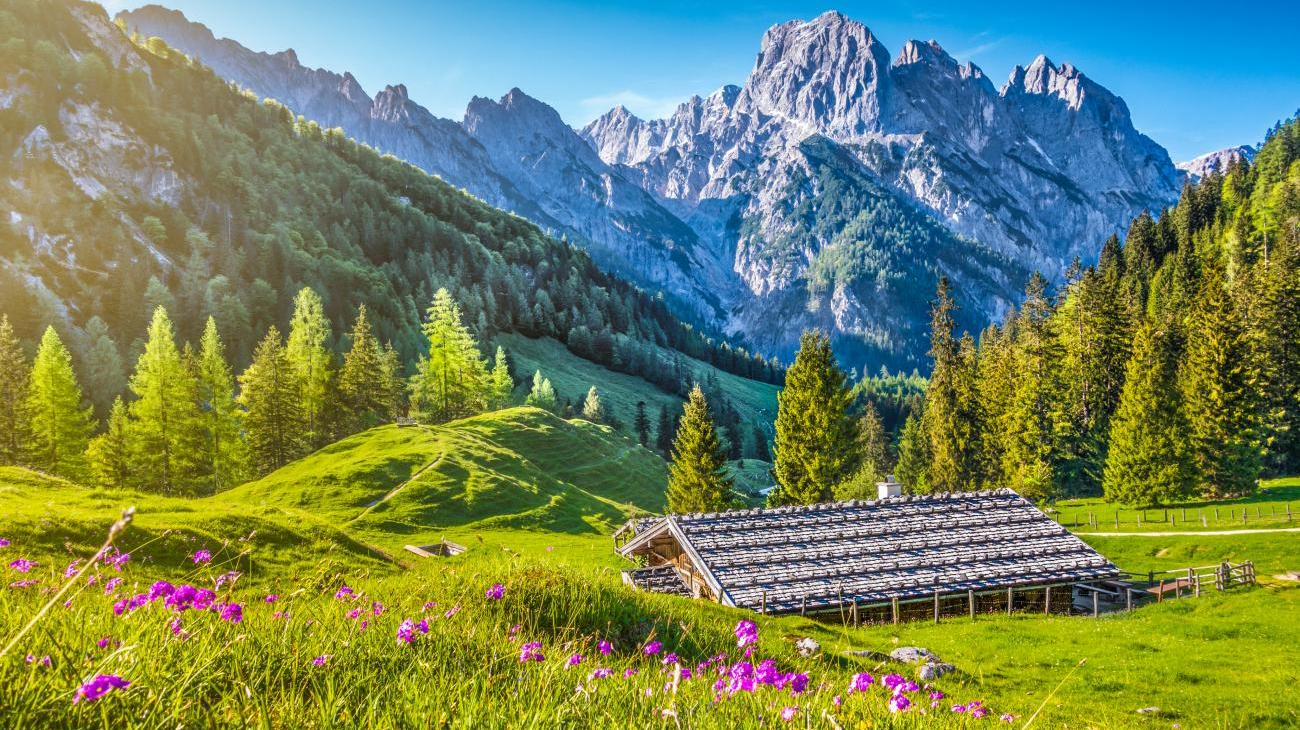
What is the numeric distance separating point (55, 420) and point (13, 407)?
4.38 meters

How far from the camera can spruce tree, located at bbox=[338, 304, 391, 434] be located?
74.8 metres

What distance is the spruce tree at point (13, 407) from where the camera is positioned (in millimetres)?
54287

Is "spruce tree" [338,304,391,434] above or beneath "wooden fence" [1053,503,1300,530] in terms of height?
above

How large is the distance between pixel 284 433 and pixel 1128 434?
7690 centimetres

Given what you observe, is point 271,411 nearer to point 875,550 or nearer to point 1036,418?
point 875,550

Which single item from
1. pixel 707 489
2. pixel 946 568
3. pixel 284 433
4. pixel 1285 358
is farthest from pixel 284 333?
pixel 1285 358

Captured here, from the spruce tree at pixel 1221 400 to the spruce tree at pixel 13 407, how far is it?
94982mm

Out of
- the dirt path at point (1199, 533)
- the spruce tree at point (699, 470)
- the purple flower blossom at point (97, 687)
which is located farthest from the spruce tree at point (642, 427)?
the purple flower blossom at point (97, 687)

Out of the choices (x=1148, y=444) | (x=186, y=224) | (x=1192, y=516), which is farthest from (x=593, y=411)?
(x=186, y=224)

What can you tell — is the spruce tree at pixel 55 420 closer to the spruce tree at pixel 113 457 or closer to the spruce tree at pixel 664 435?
the spruce tree at pixel 113 457

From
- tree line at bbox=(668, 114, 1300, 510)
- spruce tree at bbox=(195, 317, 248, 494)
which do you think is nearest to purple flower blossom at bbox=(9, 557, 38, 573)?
tree line at bbox=(668, 114, 1300, 510)

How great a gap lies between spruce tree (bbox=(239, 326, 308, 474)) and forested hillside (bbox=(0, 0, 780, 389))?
37.0 metres

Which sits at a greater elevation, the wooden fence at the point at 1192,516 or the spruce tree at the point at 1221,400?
the spruce tree at the point at 1221,400

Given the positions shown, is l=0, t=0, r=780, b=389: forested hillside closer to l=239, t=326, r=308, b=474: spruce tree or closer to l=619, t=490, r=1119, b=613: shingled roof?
l=239, t=326, r=308, b=474: spruce tree
